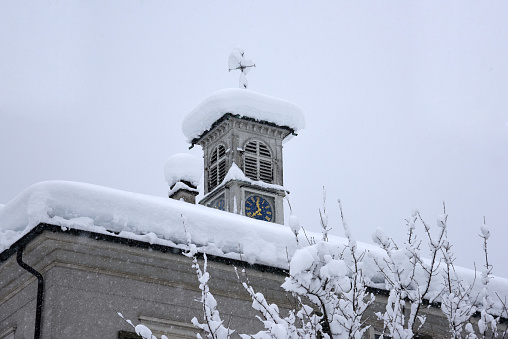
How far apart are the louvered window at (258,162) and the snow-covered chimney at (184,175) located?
6092 mm

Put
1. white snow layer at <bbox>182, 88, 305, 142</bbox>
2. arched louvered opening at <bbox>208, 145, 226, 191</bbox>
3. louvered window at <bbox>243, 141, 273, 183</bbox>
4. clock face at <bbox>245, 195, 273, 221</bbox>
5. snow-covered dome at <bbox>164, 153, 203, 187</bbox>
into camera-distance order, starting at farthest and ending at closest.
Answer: arched louvered opening at <bbox>208, 145, 226, 191</bbox> < louvered window at <bbox>243, 141, 273, 183</bbox> < white snow layer at <bbox>182, 88, 305, 142</bbox> < clock face at <bbox>245, 195, 273, 221</bbox> < snow-covered dome at <bbox>164, 153, 203, 187</bbox>

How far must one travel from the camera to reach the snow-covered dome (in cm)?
1594

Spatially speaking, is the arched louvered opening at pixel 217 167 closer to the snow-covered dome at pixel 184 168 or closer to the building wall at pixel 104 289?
the snow-covered dome at pixel 184 168

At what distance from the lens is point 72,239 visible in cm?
889

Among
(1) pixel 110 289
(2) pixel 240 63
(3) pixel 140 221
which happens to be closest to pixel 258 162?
(2) pixel 240 63

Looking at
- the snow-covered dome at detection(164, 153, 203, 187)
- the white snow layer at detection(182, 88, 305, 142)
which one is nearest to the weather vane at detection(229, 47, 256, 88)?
the white snow layer at detection(182, 88, 305, 142)

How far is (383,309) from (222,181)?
12.4 m

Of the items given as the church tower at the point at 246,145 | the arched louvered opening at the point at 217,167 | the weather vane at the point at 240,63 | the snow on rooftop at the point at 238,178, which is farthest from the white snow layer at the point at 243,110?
the weather vane at the point at 240,63

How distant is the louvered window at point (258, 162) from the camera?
22484mm

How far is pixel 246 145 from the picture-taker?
2256 centimetres

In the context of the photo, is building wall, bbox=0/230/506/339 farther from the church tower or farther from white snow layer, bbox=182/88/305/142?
white snow layer, bbox=182/88/305/142

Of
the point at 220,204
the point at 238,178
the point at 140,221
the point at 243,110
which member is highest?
the point at 243,110

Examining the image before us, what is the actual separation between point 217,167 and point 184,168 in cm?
710

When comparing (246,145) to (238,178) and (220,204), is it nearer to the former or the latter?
(238,178)
